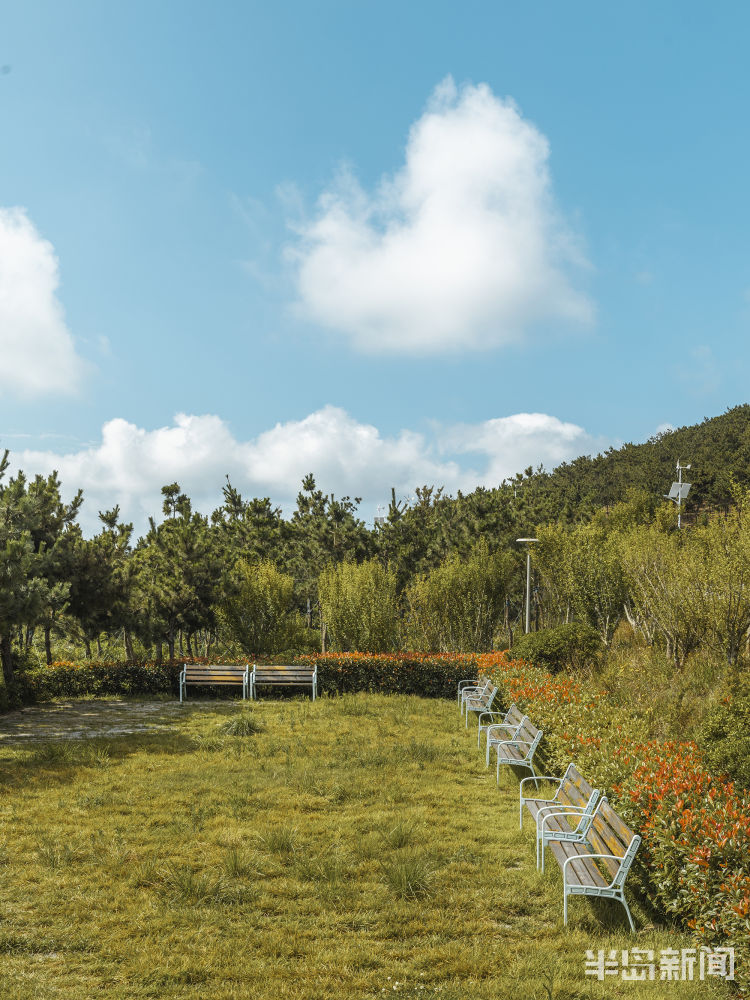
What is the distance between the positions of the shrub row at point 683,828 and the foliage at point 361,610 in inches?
566

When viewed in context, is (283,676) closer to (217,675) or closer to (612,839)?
(217,675)

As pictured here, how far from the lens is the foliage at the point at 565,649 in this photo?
16609 mm

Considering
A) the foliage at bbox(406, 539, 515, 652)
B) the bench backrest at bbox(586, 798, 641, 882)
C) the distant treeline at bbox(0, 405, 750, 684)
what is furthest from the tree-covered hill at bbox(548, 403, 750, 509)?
the bench backrest at bbox(586, 798, 641, 882)

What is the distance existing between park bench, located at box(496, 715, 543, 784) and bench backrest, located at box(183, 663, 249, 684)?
845 cm

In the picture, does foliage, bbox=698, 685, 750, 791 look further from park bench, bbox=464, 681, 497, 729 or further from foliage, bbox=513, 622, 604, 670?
foliage, bbox=513, 622, 604, 670

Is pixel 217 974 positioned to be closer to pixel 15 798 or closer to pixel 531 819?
pixel 531 819

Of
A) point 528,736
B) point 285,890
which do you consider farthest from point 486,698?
point 285,890

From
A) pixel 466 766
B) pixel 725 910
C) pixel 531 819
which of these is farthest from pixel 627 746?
pixel 466 766

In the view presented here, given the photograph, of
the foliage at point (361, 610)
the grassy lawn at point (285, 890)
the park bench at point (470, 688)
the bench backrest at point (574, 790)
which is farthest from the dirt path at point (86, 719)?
the bench backrest at point (574, 790)

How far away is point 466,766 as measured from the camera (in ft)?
30.5

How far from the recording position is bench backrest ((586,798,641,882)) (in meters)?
4.55

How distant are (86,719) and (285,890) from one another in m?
9.21

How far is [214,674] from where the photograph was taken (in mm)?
15766

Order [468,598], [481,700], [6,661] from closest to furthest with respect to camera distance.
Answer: [481,700]
[6,661]
[468,598]
